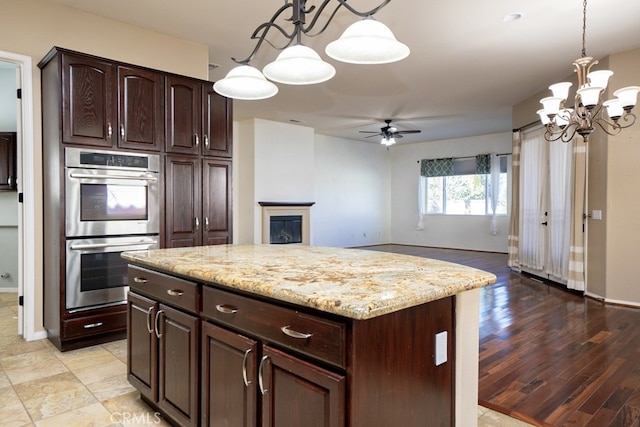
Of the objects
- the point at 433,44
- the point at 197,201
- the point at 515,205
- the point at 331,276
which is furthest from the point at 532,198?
the point at 331,276

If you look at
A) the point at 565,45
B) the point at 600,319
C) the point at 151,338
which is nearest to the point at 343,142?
the point at 565,45

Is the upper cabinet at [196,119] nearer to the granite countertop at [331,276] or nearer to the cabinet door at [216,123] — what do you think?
the cabinet door at [216,123]

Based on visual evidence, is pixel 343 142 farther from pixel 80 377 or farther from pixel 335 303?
pixel 335 303

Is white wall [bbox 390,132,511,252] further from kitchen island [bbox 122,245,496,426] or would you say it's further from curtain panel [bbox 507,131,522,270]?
kitchen island [bbox 122,245,496,426]

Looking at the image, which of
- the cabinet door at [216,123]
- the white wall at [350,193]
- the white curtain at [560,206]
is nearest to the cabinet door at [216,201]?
the cabinet door at [216,123]

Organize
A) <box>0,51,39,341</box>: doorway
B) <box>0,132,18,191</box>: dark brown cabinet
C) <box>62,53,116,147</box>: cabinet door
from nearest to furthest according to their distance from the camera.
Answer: <box>62,53,116,147</box>: cabinet door → <box>0,51,39,341</box>: doorway → <box>0,132,18,191</box>: dark brown cabinet

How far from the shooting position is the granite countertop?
3.79ft

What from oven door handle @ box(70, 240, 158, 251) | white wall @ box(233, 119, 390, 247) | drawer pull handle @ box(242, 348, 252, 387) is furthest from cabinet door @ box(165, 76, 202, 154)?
white wall @ box(233, 119, 390, 247)

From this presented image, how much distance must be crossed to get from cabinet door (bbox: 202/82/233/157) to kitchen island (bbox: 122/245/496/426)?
1.92 m

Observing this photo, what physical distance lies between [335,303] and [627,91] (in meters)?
3.27

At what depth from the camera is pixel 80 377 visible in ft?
8.39

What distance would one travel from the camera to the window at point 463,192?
29.7 feet

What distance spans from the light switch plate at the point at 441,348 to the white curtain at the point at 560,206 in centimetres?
468

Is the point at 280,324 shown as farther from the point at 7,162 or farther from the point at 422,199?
the point at 422,199
